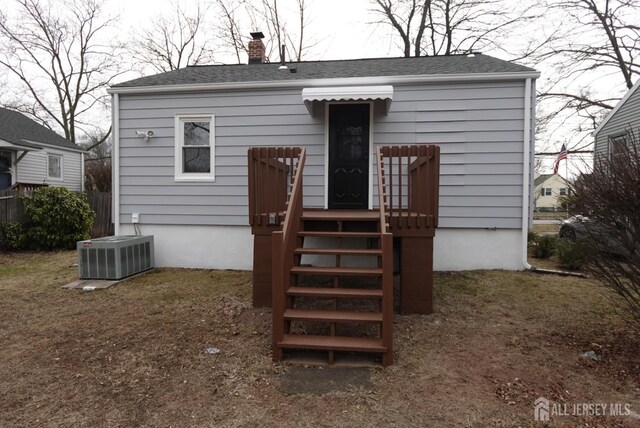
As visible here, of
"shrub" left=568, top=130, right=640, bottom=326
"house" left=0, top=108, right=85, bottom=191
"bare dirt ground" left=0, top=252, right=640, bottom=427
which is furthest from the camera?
"house" left=0, top=108, right=85, bottom=191

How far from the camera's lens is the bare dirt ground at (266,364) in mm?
2428

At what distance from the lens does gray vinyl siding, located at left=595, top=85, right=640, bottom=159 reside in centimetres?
1012

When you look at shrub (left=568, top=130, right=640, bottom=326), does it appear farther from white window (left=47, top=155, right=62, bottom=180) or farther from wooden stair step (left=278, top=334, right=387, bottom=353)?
white window (left=47, top=155, right=62, bottom=180)

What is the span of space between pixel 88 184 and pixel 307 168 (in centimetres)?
1775

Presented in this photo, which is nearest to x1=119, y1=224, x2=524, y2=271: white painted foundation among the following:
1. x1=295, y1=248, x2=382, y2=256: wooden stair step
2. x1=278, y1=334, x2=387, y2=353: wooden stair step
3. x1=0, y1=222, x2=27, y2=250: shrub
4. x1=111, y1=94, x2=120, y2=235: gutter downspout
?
x1=111, y1=94, x2=120, y2=235: gutter downspout

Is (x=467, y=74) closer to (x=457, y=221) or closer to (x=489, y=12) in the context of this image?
(x=457, y=221)

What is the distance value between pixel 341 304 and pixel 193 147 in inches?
155

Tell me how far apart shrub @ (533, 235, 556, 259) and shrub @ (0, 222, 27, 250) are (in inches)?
442

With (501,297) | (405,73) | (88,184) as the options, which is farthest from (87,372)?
(88,184)

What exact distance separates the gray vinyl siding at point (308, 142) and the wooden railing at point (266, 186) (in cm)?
169

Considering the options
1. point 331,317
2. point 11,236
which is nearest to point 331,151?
point 331,317

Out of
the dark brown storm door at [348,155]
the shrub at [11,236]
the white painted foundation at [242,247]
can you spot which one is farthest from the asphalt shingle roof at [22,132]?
the dark brown storm door at [348,155]

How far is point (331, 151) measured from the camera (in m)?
6.23

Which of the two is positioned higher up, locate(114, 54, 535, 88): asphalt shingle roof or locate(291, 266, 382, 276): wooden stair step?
locate(114, 54, 535, 88): asphalt shingle roof
